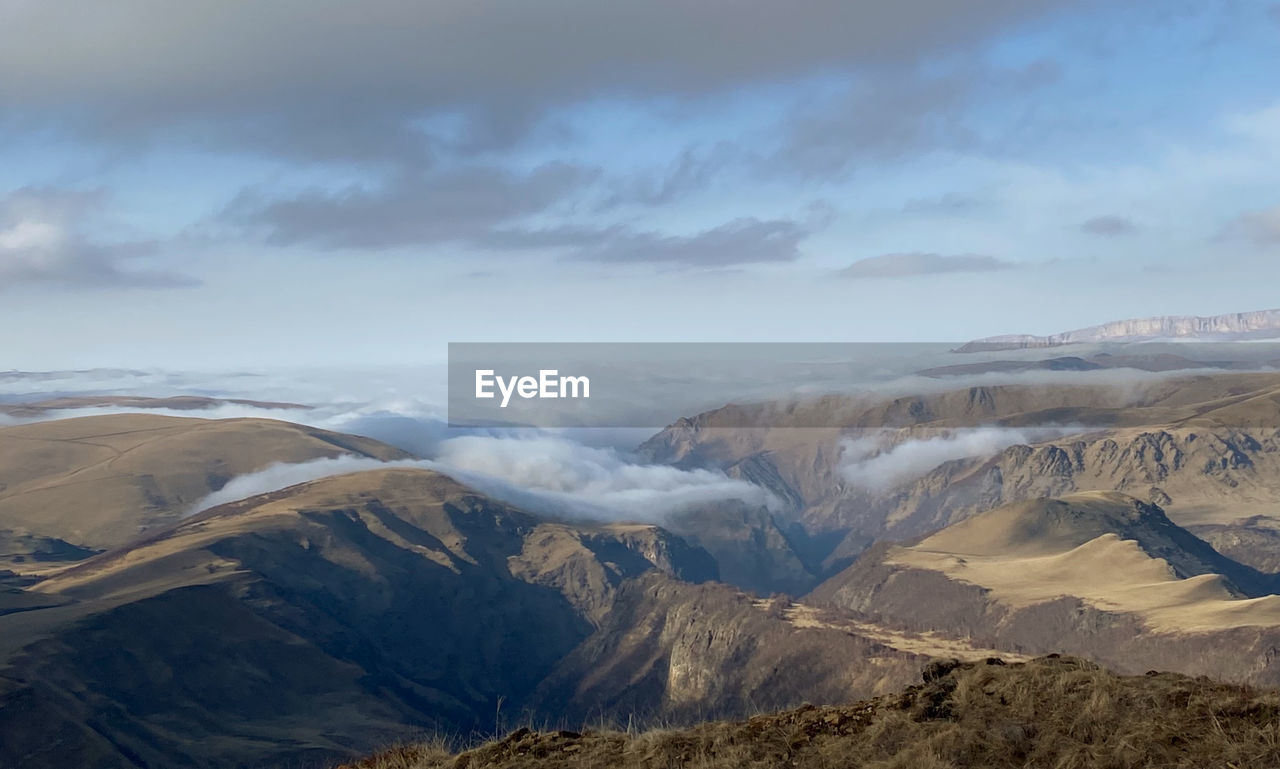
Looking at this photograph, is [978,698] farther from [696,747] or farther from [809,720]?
[696,747]

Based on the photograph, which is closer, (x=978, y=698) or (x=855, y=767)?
(x=855, y=767)

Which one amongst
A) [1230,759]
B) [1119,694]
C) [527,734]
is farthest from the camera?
[527,734]

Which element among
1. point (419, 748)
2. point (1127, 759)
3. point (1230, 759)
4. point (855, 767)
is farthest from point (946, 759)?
point (419, 748)

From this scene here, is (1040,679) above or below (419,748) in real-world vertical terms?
above

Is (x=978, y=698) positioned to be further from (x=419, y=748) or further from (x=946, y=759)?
(x=419, y=748)

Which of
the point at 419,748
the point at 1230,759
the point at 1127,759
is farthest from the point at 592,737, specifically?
the point at 1230,759

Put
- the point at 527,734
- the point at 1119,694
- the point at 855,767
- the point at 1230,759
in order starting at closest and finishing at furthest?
1. the point at 1230,759
2. the point at 855,767
3. the point at 1119,694
4. the point at 527,734
